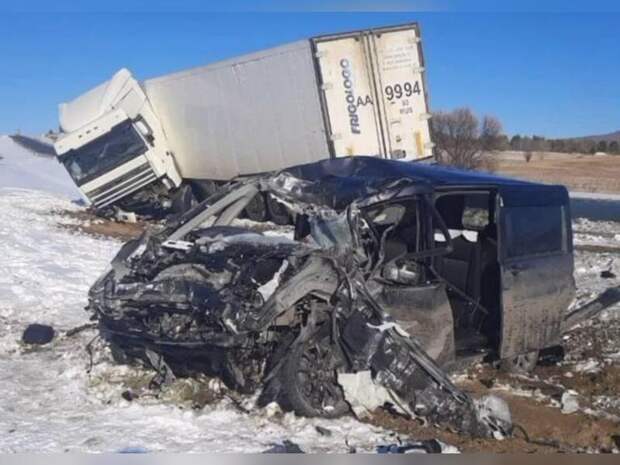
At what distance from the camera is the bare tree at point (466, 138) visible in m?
3.23

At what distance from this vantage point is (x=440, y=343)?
4621 mm

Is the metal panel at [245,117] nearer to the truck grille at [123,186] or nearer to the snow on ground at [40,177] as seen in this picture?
the truck grille at [123,186]

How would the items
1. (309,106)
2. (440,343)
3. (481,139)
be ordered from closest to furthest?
(481,139) → (440,343) → (309,106)

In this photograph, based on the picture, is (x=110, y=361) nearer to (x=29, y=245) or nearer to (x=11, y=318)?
(x=11, y=318)

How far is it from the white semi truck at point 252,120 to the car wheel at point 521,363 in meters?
1.41

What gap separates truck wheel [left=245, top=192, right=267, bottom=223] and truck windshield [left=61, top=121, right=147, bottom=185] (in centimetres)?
96

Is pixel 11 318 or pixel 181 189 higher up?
pixel 181 189

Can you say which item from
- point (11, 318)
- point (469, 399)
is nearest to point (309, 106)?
point (469, 399)

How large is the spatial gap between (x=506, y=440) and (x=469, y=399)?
1.02ft

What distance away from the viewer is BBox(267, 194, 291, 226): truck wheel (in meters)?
5.11

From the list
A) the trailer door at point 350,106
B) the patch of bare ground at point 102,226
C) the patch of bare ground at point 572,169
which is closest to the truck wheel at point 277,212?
Result: the trailer door at point 350,106

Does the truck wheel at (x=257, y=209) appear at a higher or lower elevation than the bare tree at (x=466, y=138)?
lower

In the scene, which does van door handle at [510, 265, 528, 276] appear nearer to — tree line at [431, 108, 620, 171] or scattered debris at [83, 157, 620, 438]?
scattered debris at [83, 157, 620, 438]

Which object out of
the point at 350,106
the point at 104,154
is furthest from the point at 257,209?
the point at 104,154
